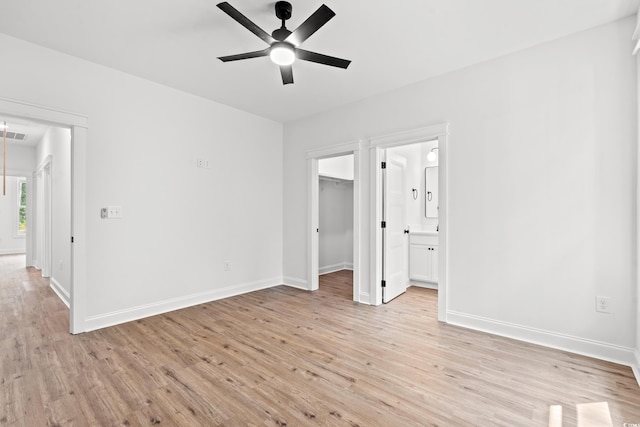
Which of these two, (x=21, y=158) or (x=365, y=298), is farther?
(x=21, y=158)

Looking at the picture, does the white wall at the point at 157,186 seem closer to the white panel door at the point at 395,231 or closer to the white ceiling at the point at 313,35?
the white ceiling at the point at 313,35

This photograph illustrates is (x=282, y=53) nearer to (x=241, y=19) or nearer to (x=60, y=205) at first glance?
(x=241, y=19)

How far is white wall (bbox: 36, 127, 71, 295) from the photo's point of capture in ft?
13.1

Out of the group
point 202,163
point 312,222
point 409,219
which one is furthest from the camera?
point 409,219

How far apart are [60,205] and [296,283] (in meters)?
3.63

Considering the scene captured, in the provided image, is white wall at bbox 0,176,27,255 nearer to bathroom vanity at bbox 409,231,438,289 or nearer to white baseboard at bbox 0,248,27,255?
white baseboard at bbox 0,248,27,255

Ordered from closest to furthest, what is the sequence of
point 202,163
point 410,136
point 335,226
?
1. point 410,136
2. point 202,163
3. point 335,226

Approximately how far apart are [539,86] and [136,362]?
4.20 metres

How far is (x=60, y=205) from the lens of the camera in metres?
4.39

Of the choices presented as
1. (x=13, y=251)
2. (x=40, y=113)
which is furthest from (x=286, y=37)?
(x=13, y=251)

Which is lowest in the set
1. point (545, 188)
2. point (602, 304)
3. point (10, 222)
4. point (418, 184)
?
point (602, 304)

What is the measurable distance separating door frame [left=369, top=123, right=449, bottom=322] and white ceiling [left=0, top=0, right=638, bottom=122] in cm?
64

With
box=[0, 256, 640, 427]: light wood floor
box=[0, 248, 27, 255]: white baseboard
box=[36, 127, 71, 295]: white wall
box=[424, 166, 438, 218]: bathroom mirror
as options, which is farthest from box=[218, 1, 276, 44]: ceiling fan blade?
box=[0, 248, 27, 255]: white baseboard

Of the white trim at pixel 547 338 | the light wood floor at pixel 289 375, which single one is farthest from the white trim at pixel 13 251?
the white trim at pixel 547 338
